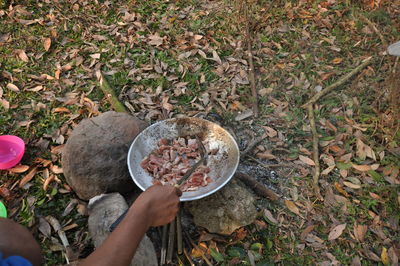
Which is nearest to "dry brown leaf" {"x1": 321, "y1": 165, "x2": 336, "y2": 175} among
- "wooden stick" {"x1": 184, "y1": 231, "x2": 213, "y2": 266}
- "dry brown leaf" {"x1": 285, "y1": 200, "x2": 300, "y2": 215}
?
"dry brown leaf" {"x1": 285, "y1": 200, "x2": 300, "y2": 215}

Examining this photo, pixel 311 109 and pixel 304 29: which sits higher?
pixel 304 29

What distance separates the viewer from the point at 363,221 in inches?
114

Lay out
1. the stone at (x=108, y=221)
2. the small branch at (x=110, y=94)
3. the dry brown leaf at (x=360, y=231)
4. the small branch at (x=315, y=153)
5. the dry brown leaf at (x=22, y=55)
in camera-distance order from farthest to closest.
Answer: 1. the dry brown leaf at (x=22, y=55)
2. the small branch at (x=110, y=94)
3. the small branch at (x=315, y=153)
4. the dry brown leaf at (x=360, y=231)
5. the stone at (x=108, y=221)

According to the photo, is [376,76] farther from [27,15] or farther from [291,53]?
[27,15]

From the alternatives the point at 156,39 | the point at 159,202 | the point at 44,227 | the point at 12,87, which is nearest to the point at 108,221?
the point at 44,227

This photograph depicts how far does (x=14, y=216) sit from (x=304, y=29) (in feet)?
13.2

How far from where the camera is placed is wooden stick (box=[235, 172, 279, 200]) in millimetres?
2986

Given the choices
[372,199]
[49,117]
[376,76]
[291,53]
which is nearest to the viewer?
[372,199]

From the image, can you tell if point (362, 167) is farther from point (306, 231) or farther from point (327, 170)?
point (306, 231)

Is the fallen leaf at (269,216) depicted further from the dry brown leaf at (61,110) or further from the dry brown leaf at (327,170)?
the dry brown leaf at (61,110)

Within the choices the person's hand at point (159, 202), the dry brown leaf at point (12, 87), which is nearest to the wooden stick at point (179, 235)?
the person's hand at point (159, 202)

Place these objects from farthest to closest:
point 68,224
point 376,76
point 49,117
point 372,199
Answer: point 376,76
point 49,117
point 372,199
point 68,224

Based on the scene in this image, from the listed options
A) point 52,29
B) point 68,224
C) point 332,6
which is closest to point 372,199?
point 68,224

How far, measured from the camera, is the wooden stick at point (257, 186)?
299 cm
